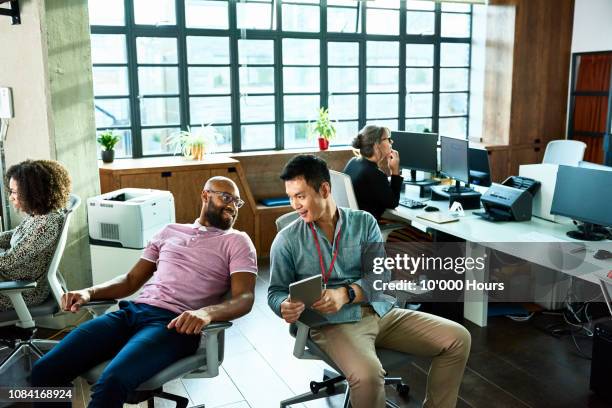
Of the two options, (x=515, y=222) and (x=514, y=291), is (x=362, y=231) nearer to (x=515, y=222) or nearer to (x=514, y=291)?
(x=515, y=222)

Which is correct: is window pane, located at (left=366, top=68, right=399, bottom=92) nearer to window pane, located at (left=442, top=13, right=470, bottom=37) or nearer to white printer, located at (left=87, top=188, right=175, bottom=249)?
window pane, located at (left=442, top=13, right=470, bottom=37)

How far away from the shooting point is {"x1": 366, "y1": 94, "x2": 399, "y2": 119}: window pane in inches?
293

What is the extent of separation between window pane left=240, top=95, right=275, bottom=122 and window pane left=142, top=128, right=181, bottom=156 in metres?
0.77

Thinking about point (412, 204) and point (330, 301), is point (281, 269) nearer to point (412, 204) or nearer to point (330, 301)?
point (330, 301)

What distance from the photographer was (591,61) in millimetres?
7609

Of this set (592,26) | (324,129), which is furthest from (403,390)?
(592,26)

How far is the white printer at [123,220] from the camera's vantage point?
13.7ft

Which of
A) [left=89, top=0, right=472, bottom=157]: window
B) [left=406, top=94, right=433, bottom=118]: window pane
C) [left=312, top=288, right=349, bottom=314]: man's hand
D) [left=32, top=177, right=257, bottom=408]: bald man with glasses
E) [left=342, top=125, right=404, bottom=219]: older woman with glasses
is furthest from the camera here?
[left=406, top=94, right=433, bottom=118]: window pane

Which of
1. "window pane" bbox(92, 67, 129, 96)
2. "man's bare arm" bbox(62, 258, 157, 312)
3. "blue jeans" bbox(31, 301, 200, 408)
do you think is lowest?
"blue jeans" bbox(31, 301, 200, 408)

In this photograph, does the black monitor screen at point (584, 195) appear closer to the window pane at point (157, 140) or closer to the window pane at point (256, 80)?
the window pane at point (256, 80)

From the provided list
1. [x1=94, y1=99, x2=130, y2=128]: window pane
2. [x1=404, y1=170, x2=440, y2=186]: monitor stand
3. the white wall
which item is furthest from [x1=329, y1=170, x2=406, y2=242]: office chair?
the white wall

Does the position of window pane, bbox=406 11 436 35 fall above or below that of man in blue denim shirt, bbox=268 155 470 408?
above

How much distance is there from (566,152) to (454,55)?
2.06 metres

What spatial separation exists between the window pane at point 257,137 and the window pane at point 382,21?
1.74 m
